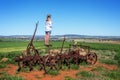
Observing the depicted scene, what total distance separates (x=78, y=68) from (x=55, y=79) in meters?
3.93

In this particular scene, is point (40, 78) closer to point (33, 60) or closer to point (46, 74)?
point (46, 74)

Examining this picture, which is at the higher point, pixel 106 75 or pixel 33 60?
pixel 33 60

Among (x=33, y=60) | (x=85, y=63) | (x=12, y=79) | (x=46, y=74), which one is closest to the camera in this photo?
(x=12, y=79)

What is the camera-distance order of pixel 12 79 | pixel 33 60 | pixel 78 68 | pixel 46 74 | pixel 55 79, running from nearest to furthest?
pixel 12 79, pixel 55 79, pixel 46 74, pixel 33 60, pixel 78 68

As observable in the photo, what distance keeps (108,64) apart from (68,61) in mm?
4781

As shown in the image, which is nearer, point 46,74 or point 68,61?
point 46,74

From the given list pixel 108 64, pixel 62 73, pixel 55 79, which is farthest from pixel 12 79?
pixel 108 64

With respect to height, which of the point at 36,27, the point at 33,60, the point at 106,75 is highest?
the point at 36,27

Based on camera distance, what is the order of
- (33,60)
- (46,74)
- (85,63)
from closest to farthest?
(46,74) < (33,60) < (85,63)

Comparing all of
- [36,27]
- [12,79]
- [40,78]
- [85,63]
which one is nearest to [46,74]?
[40,78]

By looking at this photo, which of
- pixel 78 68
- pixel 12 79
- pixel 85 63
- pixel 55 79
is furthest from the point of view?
pixel 85 63

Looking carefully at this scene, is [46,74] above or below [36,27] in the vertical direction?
below

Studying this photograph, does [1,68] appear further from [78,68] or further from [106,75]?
[106,75]

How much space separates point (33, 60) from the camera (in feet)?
47.9
